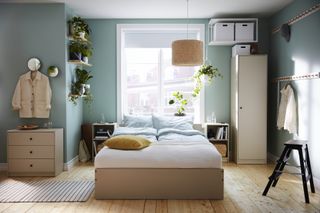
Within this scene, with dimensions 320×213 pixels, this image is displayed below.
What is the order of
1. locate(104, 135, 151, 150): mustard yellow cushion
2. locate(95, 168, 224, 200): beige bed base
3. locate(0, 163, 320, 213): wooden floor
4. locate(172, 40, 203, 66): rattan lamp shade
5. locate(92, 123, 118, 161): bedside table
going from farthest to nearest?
locate(92, 123, 118, 161): bedside table < locate(172, 40, 203, 66): rattan lamp shade < locate(104, 135, 151, 150): mustard yellow cushion < locate(95, 168, 224, 200): beige bed base < locate(0, 163, 320, 213): wooden floor

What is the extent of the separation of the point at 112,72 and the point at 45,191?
110 inches

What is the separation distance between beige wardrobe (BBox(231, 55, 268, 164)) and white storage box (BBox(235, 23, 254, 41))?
0.33 metres

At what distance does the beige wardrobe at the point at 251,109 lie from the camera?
19.1 feet

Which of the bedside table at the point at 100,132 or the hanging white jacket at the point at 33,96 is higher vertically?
the hanging white jacket at the point at 33,96

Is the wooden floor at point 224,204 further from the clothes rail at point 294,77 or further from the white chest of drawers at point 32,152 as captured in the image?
the clothes rail at point 294,77

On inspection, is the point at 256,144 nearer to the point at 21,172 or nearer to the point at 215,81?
the point at 215,81

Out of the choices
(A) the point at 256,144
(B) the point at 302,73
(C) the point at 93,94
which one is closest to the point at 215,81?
(A) the point at 256,144

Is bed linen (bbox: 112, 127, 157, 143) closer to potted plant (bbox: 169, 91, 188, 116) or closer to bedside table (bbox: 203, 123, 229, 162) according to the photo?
potted plant (bbox: 169, 91, 188, 116)

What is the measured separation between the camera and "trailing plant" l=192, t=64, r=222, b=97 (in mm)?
6168

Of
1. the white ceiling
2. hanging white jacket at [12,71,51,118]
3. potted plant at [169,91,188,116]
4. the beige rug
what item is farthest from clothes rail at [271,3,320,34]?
hanging white jacket at [12,71,51,118]

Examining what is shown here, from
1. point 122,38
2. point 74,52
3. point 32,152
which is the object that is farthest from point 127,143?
point 122,38

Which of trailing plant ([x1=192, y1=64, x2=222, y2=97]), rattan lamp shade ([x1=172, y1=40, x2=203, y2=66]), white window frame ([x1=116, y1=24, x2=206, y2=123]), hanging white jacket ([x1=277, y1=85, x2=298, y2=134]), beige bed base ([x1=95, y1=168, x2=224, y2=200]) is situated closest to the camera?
beige bed base ([x1=95, y1=168, x2=224, y2=200])

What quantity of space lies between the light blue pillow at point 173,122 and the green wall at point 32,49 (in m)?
1.52

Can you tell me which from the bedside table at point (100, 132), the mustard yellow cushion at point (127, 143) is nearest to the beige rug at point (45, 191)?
the mustard yellow cushion at point (127, 143)
